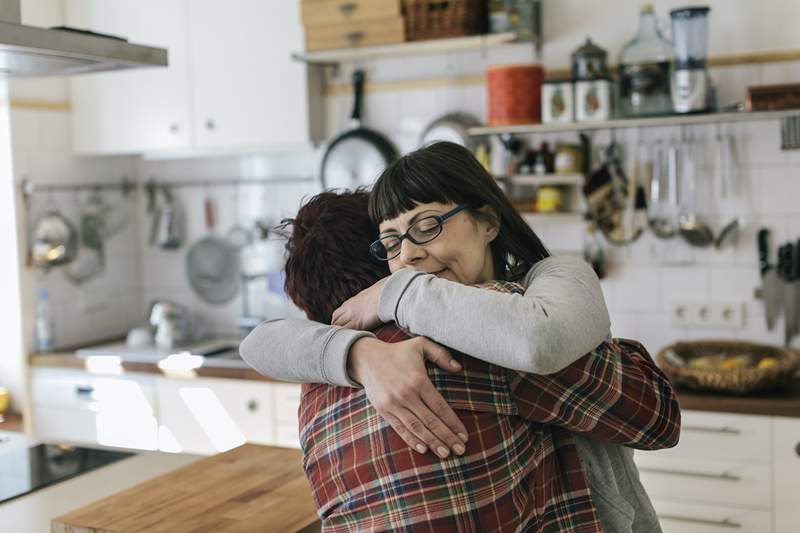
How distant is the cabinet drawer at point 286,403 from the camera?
3.51m

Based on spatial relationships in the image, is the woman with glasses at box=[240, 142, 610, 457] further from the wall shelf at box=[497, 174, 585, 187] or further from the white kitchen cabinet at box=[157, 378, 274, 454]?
the white kitchen cabinet at box=[157, 378, 274, 454]

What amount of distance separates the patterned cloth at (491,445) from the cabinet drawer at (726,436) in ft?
5.11

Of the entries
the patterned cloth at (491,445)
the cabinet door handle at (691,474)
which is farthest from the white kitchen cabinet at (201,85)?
the patterned cloth at (491,445)

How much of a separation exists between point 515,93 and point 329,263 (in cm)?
201

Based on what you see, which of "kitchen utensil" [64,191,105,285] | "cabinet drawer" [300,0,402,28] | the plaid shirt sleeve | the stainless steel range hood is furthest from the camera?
"kitchen utensil" [64,191,105,285]

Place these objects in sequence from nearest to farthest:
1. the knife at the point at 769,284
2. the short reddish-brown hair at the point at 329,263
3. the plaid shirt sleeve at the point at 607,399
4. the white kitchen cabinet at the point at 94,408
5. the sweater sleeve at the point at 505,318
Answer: the sweater sleeve at the point at 505,318, the plaid shirt sleeve at the point at 607,399, the short reddish-brown hair at the point at 329,263, the knife at the point at 769,284, the white kitchen cabinet at the point at 94,408

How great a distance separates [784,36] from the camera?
315 centimetres

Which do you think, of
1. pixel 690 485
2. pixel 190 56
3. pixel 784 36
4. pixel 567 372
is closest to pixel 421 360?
pixel 567 372

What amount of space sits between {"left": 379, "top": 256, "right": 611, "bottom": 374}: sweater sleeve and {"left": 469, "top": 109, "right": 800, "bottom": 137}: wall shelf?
1919 millimetres

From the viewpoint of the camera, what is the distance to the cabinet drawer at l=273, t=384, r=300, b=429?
3510 mm

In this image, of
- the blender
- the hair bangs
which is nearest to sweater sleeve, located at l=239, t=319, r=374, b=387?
the hair bangs

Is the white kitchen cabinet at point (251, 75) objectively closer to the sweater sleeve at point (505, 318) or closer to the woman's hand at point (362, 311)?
the woman's hand at point (362, 311)

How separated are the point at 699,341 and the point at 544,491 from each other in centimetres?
206

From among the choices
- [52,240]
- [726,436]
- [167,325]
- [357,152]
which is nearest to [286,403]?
[167,325]
